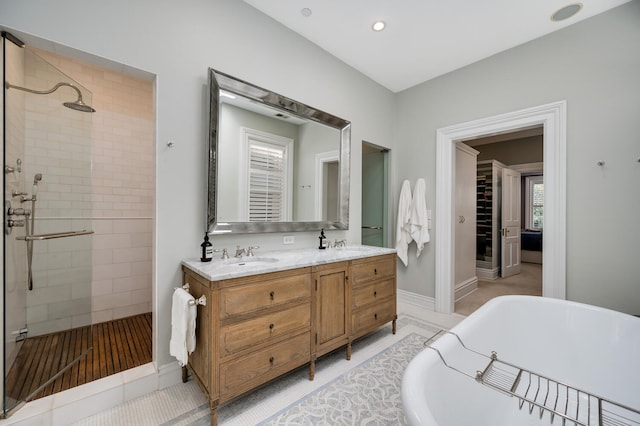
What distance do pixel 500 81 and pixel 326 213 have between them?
2.34m

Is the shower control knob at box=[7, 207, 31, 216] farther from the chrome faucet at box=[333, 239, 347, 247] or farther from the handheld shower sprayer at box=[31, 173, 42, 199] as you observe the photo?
the chrome faucet at box=[333, 239, 347, 247]

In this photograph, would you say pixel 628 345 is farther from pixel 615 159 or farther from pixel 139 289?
pixel 139 289

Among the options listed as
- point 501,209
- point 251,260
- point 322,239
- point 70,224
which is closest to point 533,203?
point 501,209

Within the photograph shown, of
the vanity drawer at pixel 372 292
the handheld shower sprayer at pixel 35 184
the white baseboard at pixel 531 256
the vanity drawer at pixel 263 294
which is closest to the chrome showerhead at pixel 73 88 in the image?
the handheld shower sprayer at pixel 35 184

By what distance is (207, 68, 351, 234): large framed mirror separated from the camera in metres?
2.04

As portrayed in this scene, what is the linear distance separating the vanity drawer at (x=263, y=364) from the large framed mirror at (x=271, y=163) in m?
0.91

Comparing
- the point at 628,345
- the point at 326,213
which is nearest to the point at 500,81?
the point at 326,213

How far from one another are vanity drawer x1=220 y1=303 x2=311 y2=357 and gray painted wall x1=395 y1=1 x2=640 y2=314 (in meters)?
2.49

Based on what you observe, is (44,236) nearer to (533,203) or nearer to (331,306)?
(331,306)

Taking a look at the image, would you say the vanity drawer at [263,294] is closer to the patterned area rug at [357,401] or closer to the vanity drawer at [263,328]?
the vanity drawer at [263,328]

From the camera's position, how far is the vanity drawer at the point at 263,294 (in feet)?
5.05

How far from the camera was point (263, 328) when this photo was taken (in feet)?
5.53

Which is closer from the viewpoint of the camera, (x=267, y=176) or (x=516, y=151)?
(x=267, y=176)

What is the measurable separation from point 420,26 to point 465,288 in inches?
143
